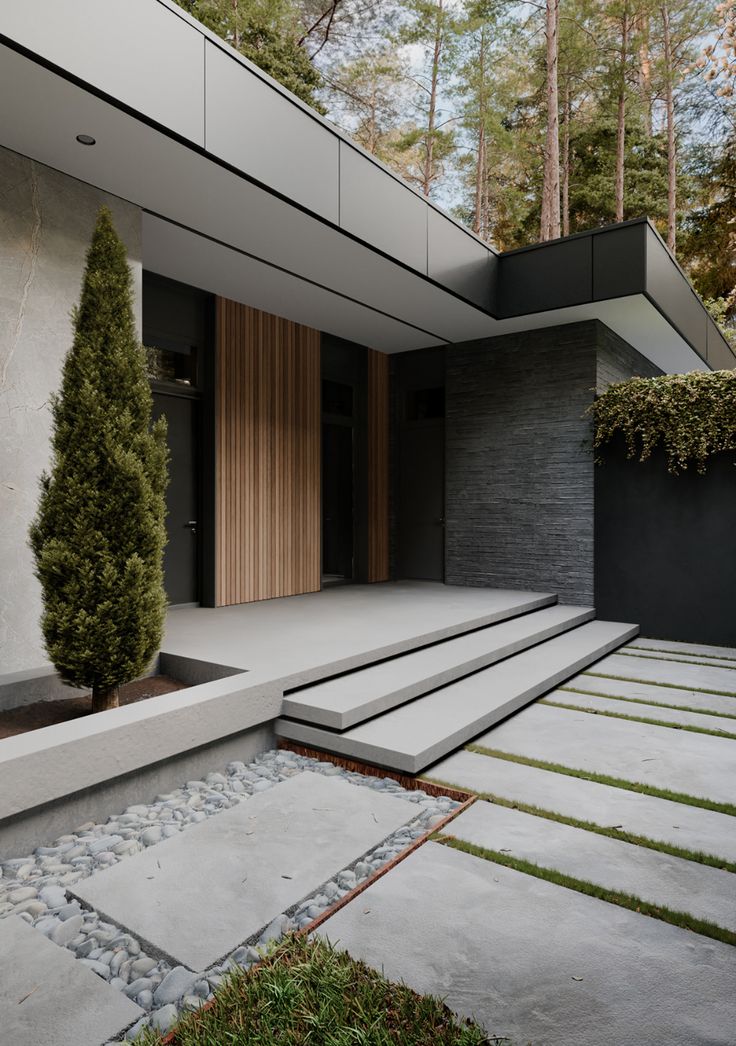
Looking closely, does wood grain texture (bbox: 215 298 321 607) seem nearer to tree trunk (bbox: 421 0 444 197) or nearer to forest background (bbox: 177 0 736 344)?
forest background (bbox: 177 0 736 344)

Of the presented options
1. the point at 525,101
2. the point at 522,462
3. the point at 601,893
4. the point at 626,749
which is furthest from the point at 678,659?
the point at 525,101

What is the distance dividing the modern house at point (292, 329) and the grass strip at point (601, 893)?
2642 millimetres

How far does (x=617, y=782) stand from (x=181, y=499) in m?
4.11

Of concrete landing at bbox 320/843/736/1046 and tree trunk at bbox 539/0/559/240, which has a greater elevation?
tree trunk at bbox 539/0/559/240

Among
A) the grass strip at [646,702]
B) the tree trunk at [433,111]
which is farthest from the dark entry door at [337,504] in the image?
the tree trunk at [433,111]

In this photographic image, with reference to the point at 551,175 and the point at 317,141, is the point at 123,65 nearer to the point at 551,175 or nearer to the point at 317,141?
the point at 317,141

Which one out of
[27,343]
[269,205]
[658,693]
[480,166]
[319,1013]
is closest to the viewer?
[319,1013]

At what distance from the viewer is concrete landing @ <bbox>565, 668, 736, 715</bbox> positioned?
3.95m

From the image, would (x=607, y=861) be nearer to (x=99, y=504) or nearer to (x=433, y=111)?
(x=99, y=504)

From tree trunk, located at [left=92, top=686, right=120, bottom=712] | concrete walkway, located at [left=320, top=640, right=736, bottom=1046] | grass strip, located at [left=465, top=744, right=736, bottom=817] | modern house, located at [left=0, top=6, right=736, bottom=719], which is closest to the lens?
concrete walkway, located at [left=320, top=640, right=736, bottom=1046]

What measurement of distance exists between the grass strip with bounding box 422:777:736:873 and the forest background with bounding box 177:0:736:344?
27.2 feet

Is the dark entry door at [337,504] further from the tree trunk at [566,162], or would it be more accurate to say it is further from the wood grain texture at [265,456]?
the tree trunk at [566,162]

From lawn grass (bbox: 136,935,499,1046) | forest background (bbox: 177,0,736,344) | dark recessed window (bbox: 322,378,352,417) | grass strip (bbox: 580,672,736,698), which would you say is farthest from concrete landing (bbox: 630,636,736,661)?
forest background (bbox: 177,0,736,344)

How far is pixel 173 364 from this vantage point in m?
5.58
